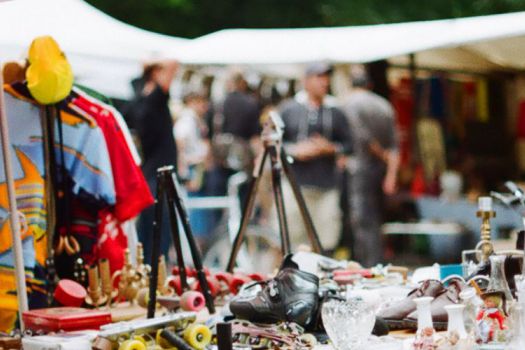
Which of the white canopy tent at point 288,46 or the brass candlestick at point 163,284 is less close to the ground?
the white canopy tent at point 288,46

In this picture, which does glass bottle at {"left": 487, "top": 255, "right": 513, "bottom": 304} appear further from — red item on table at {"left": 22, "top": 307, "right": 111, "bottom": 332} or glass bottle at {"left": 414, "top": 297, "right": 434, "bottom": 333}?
red item on table at {"left": 22, "top": 307, "right": 111, "bottom": 332}

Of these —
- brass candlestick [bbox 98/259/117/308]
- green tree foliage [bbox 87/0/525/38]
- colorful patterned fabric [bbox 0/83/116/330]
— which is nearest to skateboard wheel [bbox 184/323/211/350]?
brass candlestick [bbox 98/259/117/308]

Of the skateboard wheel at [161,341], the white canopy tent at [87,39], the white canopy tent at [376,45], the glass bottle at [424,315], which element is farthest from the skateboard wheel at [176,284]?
the white canopy tent at [376,45]

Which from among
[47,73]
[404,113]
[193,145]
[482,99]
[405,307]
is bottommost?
[405,307]

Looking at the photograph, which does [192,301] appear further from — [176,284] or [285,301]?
[285,301]

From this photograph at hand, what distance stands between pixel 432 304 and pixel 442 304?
0.12 ft

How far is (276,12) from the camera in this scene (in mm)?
20797

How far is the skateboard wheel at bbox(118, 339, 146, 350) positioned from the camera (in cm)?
356

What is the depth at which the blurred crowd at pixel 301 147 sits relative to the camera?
8383 millimetres

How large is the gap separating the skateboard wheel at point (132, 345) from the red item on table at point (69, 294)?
0.95m

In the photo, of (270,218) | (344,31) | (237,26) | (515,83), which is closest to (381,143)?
(270,218)

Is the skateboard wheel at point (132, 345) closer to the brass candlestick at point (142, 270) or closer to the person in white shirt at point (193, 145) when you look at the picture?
the brass candlestick at point (142, 270)

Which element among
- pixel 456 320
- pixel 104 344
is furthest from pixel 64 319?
pixel 456 320

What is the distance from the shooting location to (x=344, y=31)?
39.5 ft
